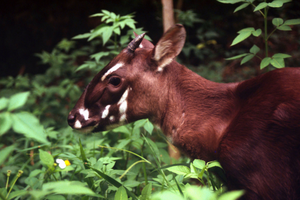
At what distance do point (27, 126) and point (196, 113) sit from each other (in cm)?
122

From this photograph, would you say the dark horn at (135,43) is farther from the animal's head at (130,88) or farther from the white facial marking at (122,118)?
the white facial marking at (122,118)

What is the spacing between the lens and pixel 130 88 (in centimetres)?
209

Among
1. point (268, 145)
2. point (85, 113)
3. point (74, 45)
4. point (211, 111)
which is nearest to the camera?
point (268, 145)

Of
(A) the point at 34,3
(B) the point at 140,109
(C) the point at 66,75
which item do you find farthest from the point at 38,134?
(A) the point at 34,3

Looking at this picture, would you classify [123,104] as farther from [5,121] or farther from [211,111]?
[5,121]

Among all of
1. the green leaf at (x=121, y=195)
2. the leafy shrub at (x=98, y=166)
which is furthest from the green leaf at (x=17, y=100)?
the green leaf at (x=121, y=195)

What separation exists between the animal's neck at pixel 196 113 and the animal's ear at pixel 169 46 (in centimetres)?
13

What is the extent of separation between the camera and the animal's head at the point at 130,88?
6.77ft

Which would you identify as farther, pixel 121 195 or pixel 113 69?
pixel 113 69

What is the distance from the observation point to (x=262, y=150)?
5.23ft

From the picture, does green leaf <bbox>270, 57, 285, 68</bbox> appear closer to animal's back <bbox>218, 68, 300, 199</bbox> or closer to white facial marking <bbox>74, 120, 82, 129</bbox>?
animal's back <bbox>218, 68, 300, 199</bbox>

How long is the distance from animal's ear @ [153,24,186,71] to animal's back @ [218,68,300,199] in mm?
690

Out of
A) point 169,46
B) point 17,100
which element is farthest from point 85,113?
point 17,100

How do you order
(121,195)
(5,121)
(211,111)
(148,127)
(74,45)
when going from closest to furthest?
1. (5,121)
2. (121,195)
3. (211,111)
4. (148,127)
5. (74,45)
